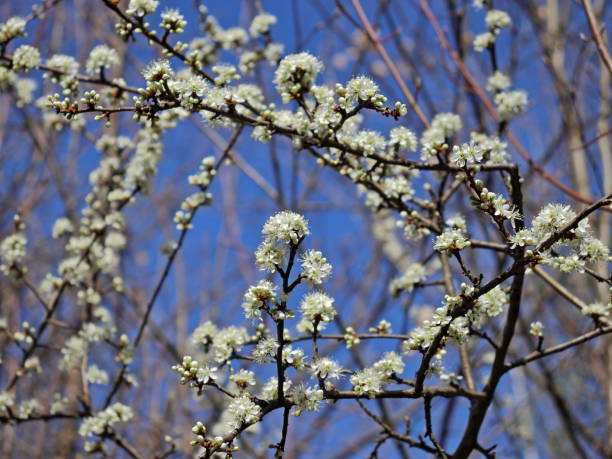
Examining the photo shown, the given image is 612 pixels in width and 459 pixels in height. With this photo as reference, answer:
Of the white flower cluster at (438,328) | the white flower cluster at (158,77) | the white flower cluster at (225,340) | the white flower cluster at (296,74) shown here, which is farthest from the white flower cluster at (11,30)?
the white flower cluster at (438,328)

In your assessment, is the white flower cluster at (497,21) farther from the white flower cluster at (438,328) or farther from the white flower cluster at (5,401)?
the white flower cluster at (5,401)

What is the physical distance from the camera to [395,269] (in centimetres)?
596

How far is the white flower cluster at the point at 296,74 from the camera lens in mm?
2885

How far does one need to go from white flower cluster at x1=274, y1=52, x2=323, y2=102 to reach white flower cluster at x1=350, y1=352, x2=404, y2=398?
1226 mm

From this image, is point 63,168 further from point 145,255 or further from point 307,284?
point 307,284

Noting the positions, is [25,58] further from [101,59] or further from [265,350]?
[265,350]

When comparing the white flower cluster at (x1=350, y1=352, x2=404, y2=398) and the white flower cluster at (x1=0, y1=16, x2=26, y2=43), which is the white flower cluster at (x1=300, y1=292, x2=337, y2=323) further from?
the white flower cluster at (x1=0, y1=16, x2=26, y2=43)

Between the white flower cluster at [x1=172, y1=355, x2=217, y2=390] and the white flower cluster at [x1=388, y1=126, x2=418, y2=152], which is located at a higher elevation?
the white flower cluster at [x1=388, y1=126, x2=418, y2=152]

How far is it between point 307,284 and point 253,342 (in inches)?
36.2

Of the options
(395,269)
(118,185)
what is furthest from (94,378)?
(395,269)

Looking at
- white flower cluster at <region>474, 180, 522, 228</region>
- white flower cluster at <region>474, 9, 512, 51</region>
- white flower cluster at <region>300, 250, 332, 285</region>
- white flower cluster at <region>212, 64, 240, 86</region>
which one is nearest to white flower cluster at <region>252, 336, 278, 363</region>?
white flower cluster at <region>300, 250, 332, 285</region>

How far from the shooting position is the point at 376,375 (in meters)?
2.44

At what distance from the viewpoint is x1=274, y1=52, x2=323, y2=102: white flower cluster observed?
288 cm

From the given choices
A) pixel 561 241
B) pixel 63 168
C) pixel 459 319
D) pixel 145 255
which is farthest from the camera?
pixel 145 255
